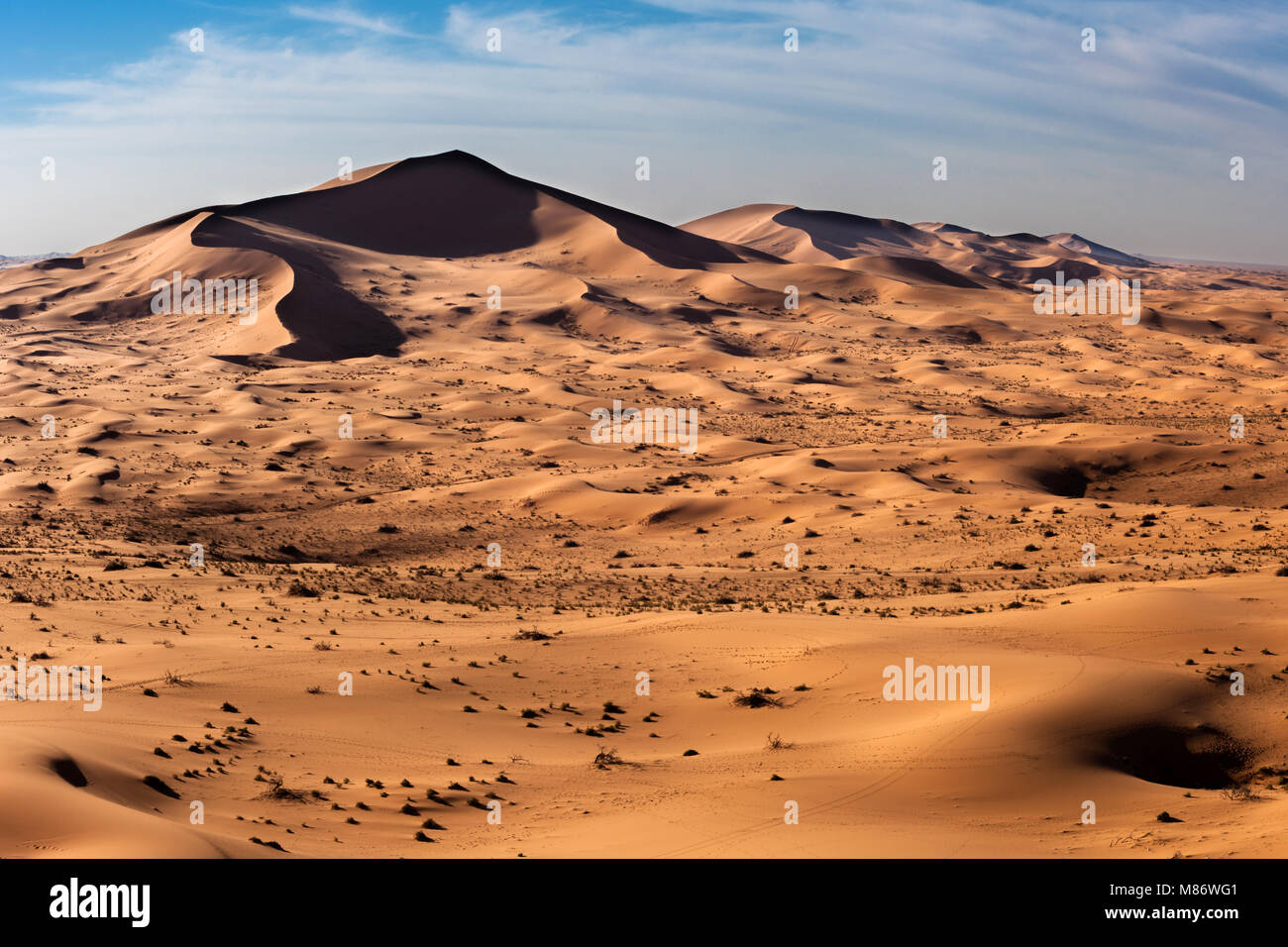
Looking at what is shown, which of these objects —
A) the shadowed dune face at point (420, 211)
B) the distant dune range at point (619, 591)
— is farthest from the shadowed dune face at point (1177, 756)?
the shadowed dune face at point (420, 211)

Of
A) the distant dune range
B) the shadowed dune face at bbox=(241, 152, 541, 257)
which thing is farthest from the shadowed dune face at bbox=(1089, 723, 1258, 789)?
the shadowed dune face at bbox=(241, 152, 541, 257)

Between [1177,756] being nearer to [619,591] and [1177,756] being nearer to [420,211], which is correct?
[619,591]

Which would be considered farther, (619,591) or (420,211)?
(420,211)

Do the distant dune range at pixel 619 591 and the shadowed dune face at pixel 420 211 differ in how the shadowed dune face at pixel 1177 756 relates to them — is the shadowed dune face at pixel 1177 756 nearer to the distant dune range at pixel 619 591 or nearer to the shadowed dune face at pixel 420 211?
the distant dune range at pixel 619 591

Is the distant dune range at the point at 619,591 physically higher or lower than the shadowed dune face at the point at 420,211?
lower

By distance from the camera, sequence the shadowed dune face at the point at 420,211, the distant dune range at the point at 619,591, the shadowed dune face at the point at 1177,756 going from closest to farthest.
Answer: the distant dune range at the point at 619,591 < the shadowed dune face at the point at 1177,756 < the shadowed dune face at the point at 420,211

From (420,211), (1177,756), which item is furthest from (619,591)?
(420,211)

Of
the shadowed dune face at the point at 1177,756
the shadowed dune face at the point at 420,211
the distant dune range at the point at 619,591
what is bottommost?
the shadowed dune face at the point at 1177,756

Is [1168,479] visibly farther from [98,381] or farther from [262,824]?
[98,381]

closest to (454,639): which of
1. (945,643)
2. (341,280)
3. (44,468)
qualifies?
(945,643)

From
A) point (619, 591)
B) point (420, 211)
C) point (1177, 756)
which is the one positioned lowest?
point (1177, 756)
